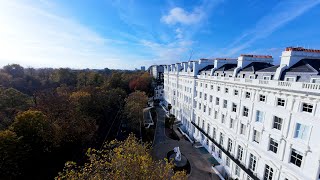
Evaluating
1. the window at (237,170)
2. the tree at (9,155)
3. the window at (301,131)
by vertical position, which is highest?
the window at (301,131)

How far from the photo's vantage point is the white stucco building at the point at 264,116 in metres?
19.8

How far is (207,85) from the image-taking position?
43500mm

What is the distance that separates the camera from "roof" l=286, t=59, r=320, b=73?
2194 centimetres

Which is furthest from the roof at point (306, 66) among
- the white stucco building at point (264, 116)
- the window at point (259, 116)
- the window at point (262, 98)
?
the window at point (259, 116)

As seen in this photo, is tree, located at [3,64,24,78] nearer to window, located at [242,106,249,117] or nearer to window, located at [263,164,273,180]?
window, located at [242,106,249,117]

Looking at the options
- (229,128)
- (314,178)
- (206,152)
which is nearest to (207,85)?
(229,128)

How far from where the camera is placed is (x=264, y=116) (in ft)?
85.0

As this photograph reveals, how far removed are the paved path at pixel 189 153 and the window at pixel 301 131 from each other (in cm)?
1864

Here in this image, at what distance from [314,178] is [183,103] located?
139 ft

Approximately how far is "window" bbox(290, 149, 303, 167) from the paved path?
16.0 metres

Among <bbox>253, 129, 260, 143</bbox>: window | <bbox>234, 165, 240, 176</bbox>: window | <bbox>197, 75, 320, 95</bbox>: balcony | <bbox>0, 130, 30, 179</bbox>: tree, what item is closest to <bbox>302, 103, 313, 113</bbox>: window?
<bbox>197, 75, 320, 95</bbox>: balcony

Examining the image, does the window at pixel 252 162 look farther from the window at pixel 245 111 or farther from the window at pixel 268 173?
the window at pixel 245 111

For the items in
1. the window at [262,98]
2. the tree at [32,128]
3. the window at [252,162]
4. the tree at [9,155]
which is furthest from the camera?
the tree at [32,128]

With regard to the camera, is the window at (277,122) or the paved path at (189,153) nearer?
the window at (277,122)
